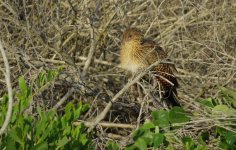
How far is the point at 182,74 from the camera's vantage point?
5777mm

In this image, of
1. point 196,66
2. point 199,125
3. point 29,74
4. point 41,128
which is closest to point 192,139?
point 199,125

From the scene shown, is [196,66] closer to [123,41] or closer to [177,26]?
[177,26]

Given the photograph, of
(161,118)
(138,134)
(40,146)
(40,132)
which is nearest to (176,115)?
(161,118)

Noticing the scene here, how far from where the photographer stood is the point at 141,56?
538 cm

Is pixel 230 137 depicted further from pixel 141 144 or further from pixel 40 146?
pixel 40 146

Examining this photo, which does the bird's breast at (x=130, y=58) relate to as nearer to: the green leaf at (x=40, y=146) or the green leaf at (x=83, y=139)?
the green leaf at (x=83, y=139)

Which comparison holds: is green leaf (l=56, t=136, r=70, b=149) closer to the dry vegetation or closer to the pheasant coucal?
the dry vegetation

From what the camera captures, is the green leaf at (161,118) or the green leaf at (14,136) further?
the green leaf at (161,118)

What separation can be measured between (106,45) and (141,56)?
57 cm

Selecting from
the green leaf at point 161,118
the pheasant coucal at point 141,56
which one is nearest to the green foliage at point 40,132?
the green leaf at point 161,118

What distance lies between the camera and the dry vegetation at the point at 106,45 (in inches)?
188

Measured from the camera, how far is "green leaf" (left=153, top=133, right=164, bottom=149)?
338cm

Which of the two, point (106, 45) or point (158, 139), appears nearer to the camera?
point (158, 139)

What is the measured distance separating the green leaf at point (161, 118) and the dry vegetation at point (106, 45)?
20.1 inches
